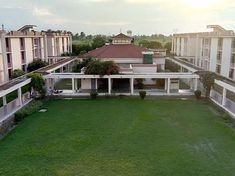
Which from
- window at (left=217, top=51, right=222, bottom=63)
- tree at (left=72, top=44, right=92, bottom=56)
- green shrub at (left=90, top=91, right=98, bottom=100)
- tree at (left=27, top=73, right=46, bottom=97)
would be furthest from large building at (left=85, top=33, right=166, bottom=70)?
tree at (left=72, top=44, right=92, bottom=56)

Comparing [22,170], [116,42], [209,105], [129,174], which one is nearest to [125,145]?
[129,174]

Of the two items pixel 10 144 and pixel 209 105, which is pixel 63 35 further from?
pixel 10 144

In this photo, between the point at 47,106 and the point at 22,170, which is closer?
the point at 22,170

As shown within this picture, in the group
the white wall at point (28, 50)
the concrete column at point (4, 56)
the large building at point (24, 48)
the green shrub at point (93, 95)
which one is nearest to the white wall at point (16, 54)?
the large building at point (24, 48)

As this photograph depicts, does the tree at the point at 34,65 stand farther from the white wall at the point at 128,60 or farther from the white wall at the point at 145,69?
the white wall at the point at 145,69

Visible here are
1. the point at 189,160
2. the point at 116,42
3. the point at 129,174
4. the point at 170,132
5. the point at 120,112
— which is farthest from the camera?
the point at 116,42
